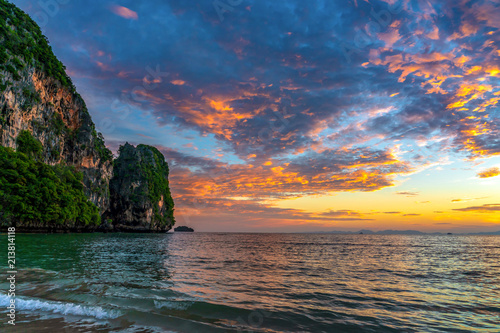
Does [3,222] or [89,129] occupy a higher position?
[89,129]

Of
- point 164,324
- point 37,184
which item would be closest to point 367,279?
point 164,324

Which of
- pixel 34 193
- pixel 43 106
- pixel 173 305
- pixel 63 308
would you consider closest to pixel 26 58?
pixel 43 106

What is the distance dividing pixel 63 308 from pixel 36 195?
69.9 meters

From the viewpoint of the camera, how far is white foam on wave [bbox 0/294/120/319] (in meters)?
8.04

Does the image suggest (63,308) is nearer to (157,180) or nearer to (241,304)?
(241,304)

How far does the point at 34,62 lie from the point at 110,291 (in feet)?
319

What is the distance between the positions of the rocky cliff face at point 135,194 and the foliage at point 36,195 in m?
53.1

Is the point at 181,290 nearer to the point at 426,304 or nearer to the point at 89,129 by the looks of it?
the point at 426,304

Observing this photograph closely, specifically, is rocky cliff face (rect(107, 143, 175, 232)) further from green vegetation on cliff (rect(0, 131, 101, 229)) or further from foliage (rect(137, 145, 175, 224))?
green vegetation on cliff (rect(0, 131, 101, 229))

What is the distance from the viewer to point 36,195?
6172 centimetres

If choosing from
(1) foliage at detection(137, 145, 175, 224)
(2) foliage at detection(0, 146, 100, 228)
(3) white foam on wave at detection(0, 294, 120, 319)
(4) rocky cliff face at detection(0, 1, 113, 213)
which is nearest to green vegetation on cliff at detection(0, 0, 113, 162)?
(4) rocky cliff face at detection(0, 1, 113, 213)

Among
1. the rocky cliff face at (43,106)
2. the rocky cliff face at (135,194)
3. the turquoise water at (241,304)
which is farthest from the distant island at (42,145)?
the turquoise water at (241,304)

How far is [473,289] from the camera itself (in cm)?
1503

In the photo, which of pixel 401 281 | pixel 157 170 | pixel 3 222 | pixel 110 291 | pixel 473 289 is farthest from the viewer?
pixel 157 170
